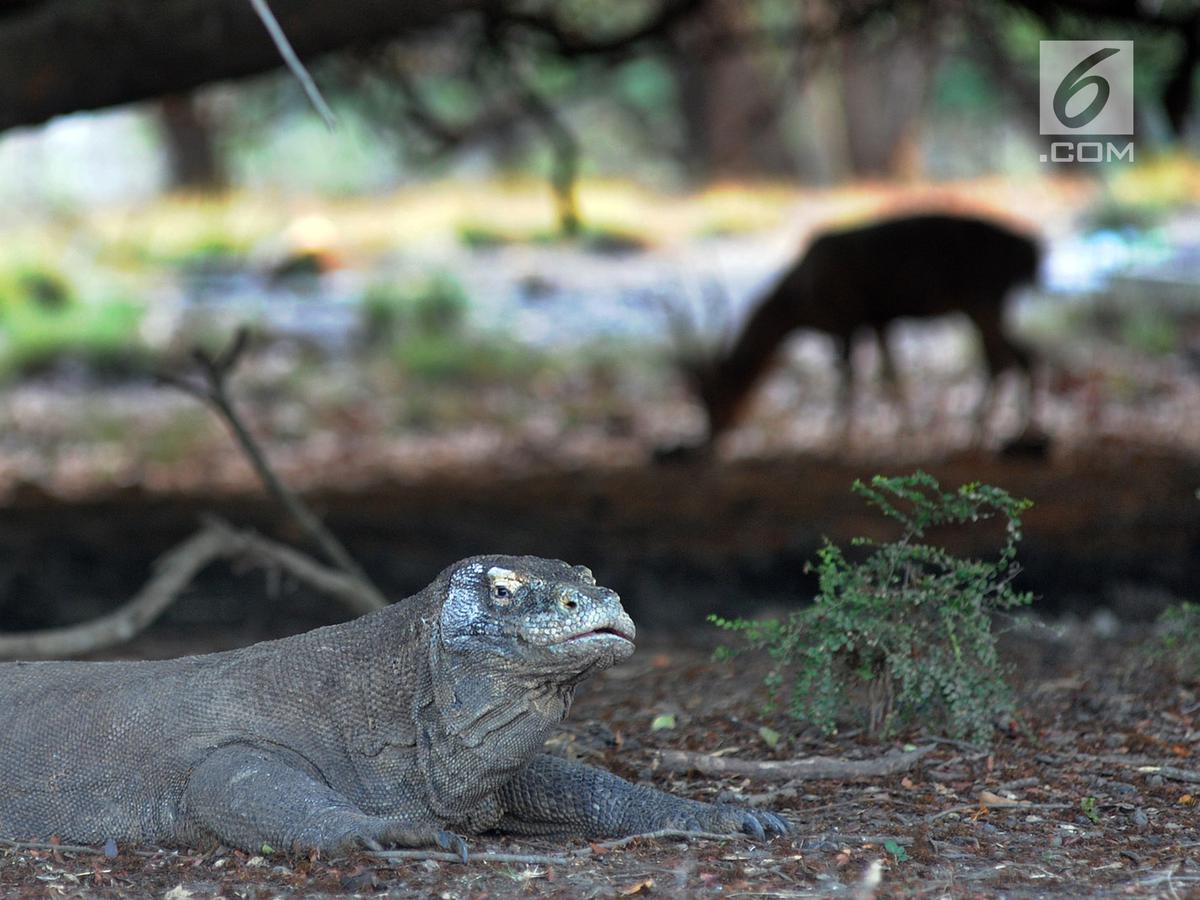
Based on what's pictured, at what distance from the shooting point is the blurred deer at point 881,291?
40.8ft

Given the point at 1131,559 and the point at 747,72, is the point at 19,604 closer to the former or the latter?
the point at 1131,559

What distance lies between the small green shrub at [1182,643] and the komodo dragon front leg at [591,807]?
186 cm

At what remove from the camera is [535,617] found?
3.57 metres

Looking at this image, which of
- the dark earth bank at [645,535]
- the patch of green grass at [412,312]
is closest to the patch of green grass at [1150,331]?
the dark earth bank at [645,535]

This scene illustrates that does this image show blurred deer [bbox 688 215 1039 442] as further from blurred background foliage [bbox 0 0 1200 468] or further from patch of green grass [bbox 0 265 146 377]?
patch of green grass [bbox 0 265 146 377]

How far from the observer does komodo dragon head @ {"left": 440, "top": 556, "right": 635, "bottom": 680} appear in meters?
3.55

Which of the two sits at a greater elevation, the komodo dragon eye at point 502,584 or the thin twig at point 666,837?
the komodo dragon eye at point 502,584

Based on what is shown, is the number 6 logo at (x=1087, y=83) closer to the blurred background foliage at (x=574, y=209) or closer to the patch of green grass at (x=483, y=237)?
the blurred background foliage at (x=574, y=209)

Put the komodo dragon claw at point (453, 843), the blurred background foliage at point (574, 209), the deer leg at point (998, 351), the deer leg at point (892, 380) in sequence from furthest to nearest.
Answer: the deer leg at point (892, 380) → the deer leg at point (998, 351) → the blurred background foliage at point (574, 209) → the komodo dragon claw at point (453, 843)

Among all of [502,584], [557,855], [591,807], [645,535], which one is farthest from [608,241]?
[557,855]

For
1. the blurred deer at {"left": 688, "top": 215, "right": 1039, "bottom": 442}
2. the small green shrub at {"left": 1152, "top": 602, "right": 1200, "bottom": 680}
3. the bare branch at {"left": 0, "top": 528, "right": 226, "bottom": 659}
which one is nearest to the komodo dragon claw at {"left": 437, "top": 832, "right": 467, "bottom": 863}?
the bare branch at {"left": 0, "top": 528, "right": 226, "bottom": 659}

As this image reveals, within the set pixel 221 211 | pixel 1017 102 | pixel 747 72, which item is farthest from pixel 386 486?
pixel 747 72

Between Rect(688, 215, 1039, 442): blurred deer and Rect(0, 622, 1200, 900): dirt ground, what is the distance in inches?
292

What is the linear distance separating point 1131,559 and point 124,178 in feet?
123
